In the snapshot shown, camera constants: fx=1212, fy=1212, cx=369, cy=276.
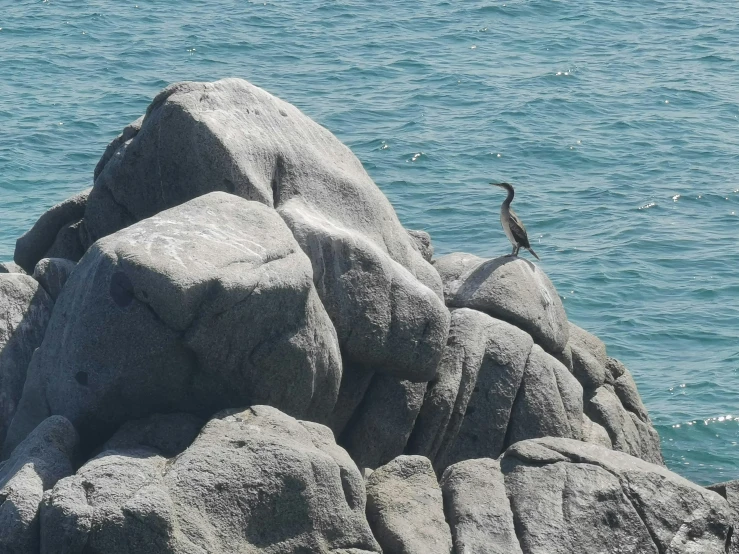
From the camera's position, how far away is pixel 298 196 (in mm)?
13922

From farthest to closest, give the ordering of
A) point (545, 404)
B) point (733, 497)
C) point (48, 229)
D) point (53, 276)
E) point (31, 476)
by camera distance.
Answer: point (48, 229) → point (545, 404) → point (53, 276) → point (733, 497) → point (31, 476)

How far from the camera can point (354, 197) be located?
1441 centimetres

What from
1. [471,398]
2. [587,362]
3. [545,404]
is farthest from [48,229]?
[587,362]

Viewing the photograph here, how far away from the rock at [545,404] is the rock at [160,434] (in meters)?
4.28

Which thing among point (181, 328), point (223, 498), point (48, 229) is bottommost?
point (223, 498)

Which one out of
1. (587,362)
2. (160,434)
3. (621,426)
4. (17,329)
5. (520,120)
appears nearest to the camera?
(160,434)

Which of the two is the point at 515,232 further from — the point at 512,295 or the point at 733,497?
the point at 733,497

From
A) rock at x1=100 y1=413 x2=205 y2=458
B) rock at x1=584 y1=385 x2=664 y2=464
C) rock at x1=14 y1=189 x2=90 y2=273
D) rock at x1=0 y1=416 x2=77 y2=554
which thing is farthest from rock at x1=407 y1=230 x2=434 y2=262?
rock at x1=0 y1=416 x2=77 y2=554

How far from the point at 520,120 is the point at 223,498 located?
24375 mm

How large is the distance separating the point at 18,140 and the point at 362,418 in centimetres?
1952

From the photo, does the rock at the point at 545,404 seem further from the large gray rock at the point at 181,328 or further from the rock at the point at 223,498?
the rock at the point at 223,498

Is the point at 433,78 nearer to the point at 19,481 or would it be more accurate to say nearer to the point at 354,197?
the point at 354,197

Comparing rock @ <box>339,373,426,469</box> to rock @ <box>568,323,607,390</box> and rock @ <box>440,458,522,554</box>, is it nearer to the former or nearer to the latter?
rock @ <box>440,458,522,554</box>

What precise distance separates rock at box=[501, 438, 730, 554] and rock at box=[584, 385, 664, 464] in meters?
3.00
